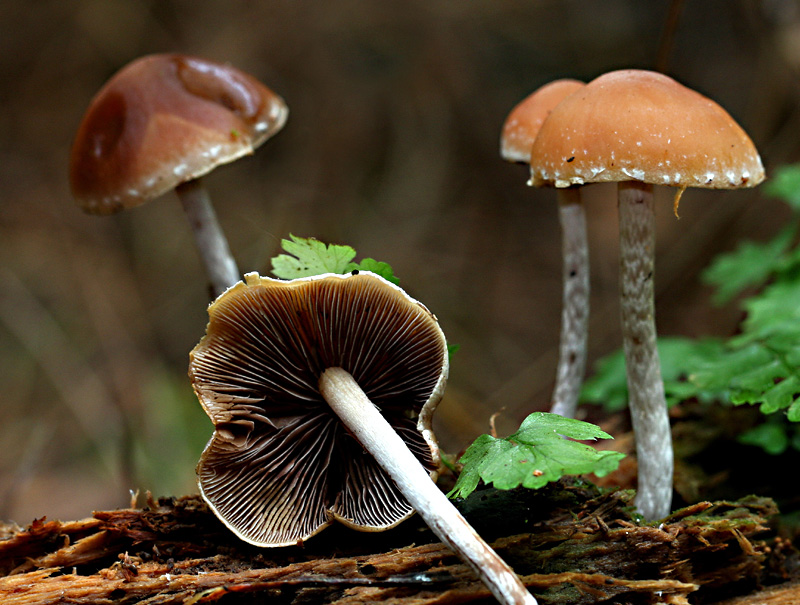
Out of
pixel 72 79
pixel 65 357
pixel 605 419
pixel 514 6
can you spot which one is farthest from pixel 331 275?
pixel 514 6

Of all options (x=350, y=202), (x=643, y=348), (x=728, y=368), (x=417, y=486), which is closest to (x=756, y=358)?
(x=728, y=368)

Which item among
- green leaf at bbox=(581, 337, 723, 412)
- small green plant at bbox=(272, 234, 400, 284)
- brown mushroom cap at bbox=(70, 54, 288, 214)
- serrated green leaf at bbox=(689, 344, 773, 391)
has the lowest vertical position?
serrated green leaf at bbox=(689, 344, 773, 391)

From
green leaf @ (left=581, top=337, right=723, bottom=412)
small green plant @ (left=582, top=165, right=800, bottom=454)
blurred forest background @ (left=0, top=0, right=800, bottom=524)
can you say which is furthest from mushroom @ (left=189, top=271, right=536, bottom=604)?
blurred forest background @ (left=0, top=0, right=800, bottom=524)

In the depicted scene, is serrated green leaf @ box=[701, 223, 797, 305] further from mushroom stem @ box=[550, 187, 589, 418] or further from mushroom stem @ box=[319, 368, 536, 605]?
mushroom stem @ box=[319, 368, 536, 605]

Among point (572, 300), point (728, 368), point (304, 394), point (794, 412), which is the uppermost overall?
point (572, 300)

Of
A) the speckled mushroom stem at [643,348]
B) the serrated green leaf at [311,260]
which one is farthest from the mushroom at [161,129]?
the speckled mushroom stem at [643,348]

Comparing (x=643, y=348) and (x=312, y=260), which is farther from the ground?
(x=312, y=260)

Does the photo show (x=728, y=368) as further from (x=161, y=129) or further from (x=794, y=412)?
(x=161, y=129)

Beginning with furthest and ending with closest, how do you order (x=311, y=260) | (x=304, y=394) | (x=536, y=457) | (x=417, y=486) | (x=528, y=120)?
1. (x=528, y=120)
2. (x=304, y=394)
3. (x=311, y=260)
4. (x=417, y=486)
5. (x=536, y=457)
